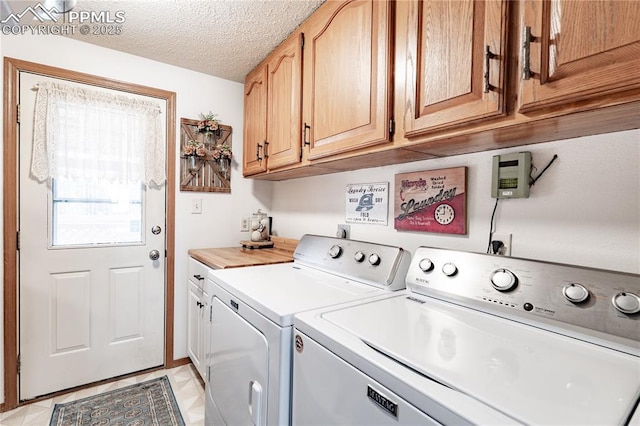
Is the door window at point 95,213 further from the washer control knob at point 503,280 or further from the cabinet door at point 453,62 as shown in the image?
the washer control knob at point 503,280

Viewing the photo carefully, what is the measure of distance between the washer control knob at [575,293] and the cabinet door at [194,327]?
1.89 m

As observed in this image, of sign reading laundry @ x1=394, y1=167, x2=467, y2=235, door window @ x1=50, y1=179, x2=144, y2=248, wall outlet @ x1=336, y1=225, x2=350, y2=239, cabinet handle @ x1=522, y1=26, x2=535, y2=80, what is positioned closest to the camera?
cabinet handle @ x1=522, y1=26, x2=535, y2=80

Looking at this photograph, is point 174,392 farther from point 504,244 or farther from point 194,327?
point 504,244

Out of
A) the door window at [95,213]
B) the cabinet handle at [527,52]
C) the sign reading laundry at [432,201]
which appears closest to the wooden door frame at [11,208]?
the door window at [95,213]

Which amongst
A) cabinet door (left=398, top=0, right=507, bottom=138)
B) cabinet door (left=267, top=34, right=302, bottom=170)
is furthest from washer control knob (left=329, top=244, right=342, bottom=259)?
cabinet door (left=398, top=0, right=507, bottom=138)

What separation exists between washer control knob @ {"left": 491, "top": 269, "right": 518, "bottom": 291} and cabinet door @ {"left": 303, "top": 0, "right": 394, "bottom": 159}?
0.60m

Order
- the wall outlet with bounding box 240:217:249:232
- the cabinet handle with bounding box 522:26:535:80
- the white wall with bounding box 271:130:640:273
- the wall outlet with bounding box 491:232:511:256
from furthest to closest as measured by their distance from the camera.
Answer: the wall outlet with bounding box 240:217:249:232 → the wall outlet with bounding box 491:232:511:256 → the white wall with bounding box 271:130:640:273 → the cabinet handle with bounding box 522:26:535:80

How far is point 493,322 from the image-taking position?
894 millimetres

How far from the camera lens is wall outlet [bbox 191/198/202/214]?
2.35 meters

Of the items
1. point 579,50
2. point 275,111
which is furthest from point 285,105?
point 579,50

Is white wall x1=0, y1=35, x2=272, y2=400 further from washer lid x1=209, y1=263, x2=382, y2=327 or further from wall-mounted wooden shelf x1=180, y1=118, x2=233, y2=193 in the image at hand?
washer lid x1=209, y1=263, x2=382, y2=327

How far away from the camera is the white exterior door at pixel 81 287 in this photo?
1845 mm

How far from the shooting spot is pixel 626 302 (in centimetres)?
72

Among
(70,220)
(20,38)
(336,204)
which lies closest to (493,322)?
(336,204)
